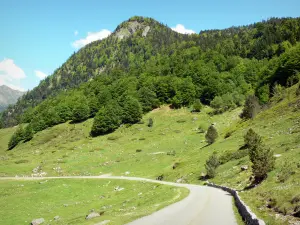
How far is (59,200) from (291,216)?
36394mm

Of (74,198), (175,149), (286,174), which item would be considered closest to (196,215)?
(286,174)

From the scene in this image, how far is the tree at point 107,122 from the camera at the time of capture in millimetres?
121562

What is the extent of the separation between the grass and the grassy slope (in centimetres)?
871

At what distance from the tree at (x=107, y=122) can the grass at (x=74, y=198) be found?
6451 centimetres

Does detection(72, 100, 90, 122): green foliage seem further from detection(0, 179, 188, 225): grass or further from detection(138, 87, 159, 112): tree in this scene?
detection(0, 179, 188, 225): grass

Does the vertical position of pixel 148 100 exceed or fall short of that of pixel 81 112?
it exceeds it

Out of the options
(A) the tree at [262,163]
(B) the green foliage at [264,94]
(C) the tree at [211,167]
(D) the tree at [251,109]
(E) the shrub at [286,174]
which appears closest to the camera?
(E) the shrub at [286,174]

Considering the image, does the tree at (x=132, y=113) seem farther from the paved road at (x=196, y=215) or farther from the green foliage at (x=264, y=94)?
the paved road at (x=196, y=215)

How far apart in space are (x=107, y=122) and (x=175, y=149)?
161 feet

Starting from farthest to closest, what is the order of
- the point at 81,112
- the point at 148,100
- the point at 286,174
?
the point at 81,112, the point at 148,100, the point at 286,174

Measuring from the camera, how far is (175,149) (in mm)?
80812

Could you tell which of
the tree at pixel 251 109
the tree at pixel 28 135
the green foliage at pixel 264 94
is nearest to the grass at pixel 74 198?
the tree at pixel 251 109

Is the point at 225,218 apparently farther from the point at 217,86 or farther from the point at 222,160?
the point at 217,86

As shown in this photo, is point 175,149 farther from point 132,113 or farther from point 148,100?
point 148,100
